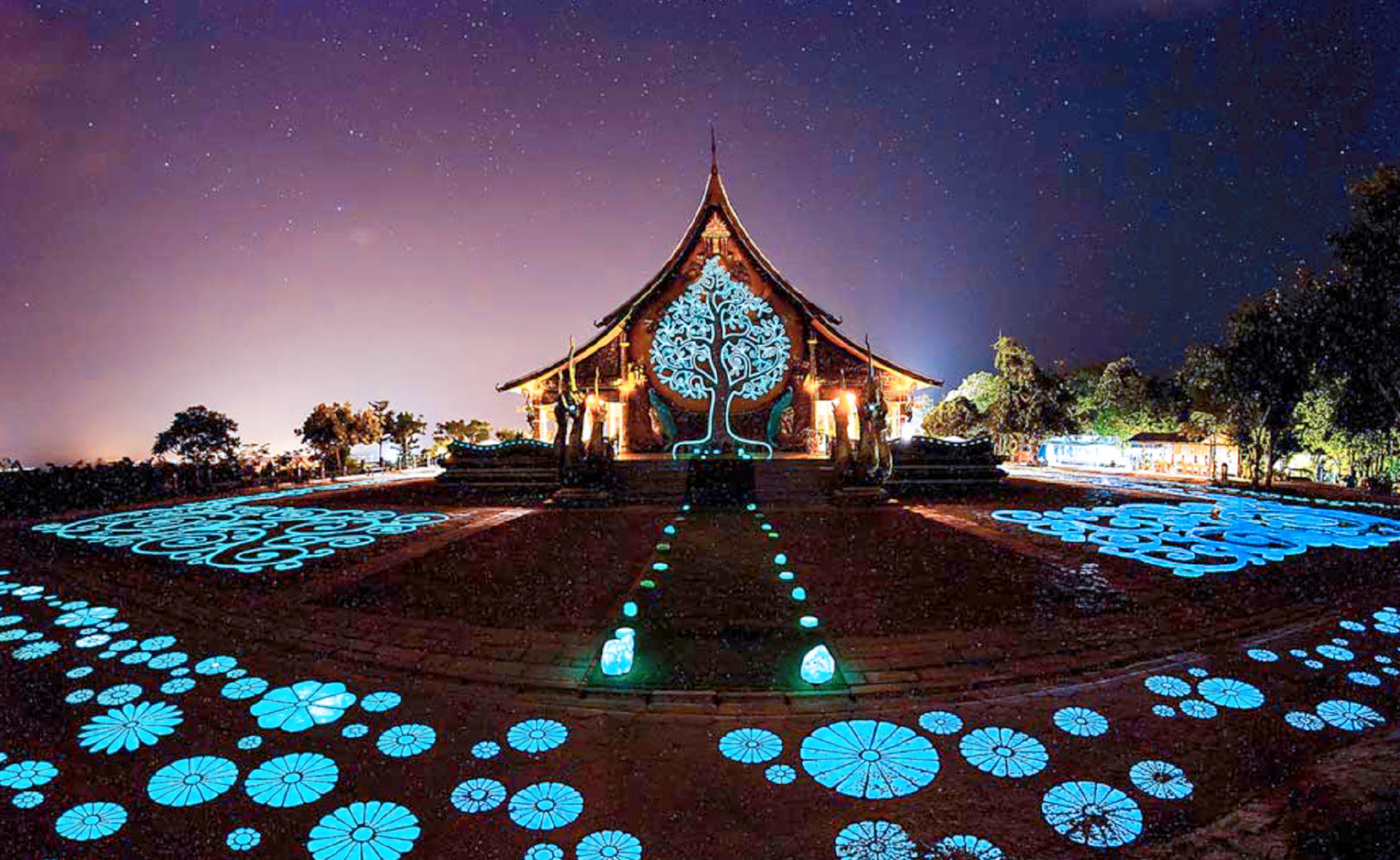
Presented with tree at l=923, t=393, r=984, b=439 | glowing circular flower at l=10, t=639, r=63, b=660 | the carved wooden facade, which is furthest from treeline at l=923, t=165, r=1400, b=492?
glowing circular flower at l=10, t=639, r=63, b=660

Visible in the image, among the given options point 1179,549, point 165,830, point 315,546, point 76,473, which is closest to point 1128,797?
point 165,830

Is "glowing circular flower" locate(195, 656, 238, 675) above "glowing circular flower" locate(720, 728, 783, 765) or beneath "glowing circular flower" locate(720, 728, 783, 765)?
beneath

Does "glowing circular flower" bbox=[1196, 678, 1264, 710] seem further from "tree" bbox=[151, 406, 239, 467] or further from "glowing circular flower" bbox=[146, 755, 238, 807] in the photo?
"tree" bbox=[151, 406, 239, 467]

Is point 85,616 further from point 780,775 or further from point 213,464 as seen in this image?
point 213,464

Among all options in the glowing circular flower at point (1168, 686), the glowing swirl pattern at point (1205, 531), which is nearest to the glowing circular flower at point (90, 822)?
the glowing circular flower at point (1168, 686)

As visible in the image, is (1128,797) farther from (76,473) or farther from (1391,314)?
(76,473)

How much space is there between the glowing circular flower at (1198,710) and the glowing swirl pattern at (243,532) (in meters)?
9.39

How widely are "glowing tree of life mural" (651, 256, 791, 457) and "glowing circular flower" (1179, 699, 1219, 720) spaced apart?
735 inches

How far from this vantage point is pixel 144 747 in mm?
3666

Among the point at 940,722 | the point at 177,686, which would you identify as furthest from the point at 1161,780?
the point at 177,686

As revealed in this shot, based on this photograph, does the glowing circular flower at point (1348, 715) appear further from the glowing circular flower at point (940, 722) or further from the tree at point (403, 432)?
the tree at point (403, 432)

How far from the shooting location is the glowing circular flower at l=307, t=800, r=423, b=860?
2.73 m

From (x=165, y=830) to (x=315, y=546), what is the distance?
302 inches

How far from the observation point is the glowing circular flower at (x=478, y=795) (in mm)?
3049
